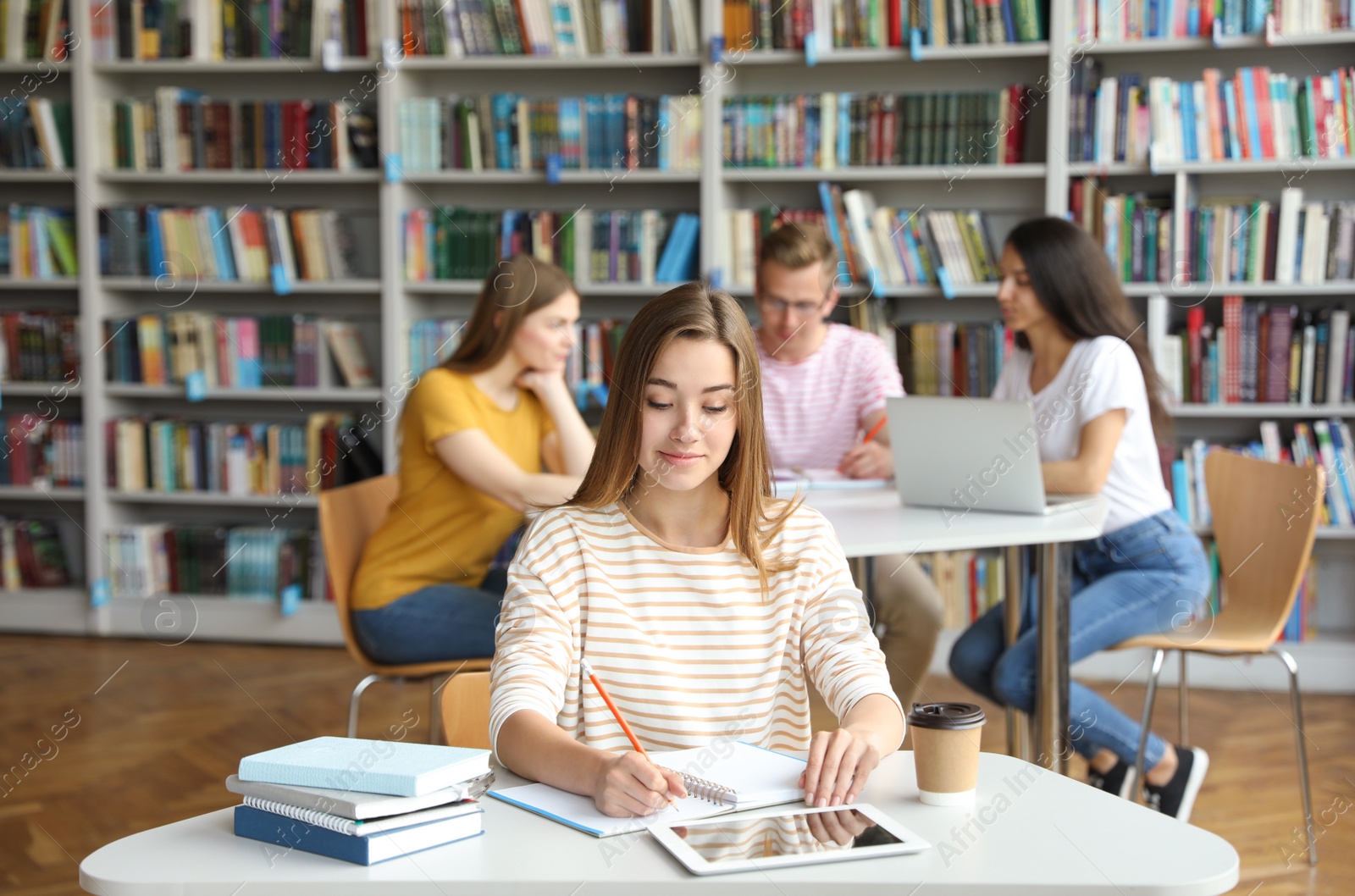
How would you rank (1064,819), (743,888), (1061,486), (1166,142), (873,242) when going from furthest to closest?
(873,242) < (1166,142) < (1061,486) < (1064,819) < (743,888)

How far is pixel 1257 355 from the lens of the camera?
365cm

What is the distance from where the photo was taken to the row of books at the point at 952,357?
3795 millimetres

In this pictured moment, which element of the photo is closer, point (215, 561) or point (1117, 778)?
point (1117, 778)

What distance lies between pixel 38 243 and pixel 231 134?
78 centimetres

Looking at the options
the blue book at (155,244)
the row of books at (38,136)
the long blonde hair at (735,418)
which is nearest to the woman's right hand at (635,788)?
the long blonde hair at (735,418)

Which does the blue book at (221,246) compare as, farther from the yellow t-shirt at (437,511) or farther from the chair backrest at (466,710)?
the chair backrest at (466,710)

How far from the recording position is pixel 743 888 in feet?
2.91

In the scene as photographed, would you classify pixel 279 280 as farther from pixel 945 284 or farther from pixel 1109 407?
pixel 1109 407

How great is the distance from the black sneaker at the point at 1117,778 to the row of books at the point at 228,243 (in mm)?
2858

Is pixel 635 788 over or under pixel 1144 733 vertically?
over

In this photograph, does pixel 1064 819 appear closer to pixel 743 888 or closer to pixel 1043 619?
pixel 743 888

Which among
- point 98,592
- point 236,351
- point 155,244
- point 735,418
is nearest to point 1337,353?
point 735,418

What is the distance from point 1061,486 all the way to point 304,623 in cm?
273

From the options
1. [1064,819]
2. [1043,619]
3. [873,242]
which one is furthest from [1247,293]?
[1064,819]
